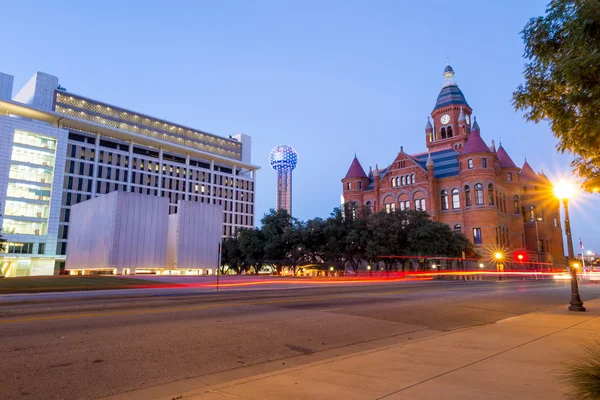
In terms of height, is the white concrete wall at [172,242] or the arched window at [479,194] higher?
the arched window at [479,194]

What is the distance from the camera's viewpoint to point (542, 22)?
9.64m

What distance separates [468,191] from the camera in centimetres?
7062

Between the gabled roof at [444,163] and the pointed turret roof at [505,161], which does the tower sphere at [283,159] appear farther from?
the pointed turret roof at [505,161]

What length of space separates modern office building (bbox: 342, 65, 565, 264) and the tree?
164 feet

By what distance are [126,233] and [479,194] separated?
176 ft

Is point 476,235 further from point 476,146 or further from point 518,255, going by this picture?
point 476,146

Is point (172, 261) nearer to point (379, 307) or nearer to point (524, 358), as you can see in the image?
point (379, 307)

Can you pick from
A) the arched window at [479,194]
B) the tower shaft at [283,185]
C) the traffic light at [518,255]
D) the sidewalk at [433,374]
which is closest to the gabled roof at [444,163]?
the arched window at [479,194]

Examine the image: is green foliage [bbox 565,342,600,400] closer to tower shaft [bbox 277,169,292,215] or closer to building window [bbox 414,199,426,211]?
building window [bbox 414,199,426,211]

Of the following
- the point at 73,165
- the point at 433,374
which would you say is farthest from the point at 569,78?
the point at 73,165

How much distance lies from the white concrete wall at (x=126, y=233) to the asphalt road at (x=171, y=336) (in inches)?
1468

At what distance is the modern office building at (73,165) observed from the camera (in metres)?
77.4

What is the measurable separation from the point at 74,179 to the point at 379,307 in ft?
282

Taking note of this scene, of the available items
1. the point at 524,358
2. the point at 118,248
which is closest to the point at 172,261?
the point at 118,248
